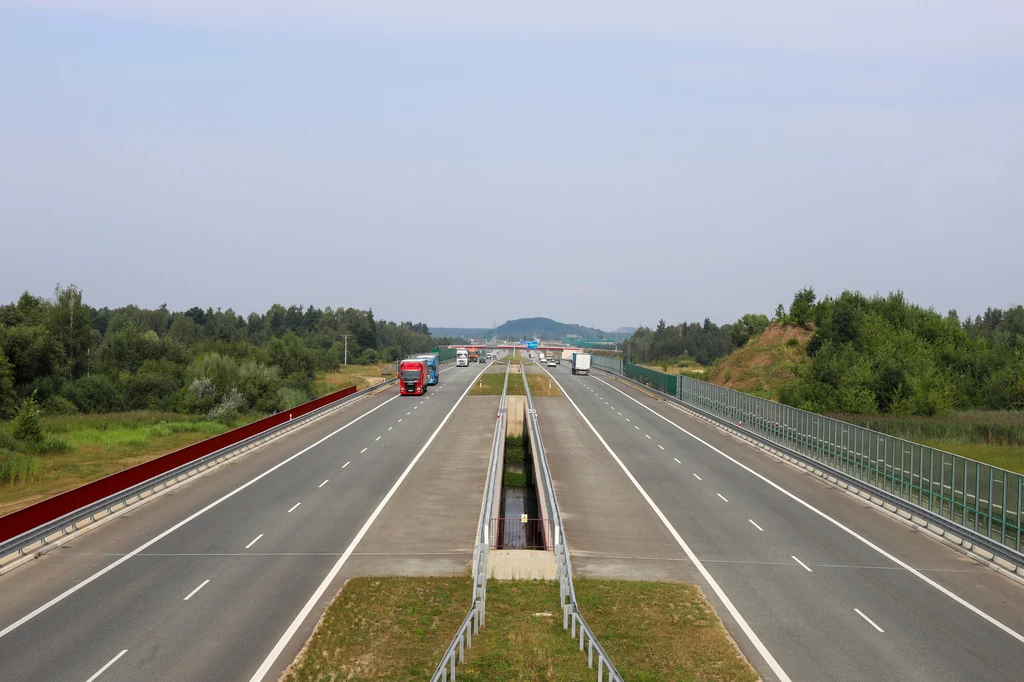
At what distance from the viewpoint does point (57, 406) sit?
77.9 meters

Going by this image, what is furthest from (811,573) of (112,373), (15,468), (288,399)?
(112,373)

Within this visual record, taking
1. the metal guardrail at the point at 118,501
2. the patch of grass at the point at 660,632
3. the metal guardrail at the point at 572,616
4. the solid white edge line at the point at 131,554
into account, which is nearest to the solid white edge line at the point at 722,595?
the patch of grass at the point at 660,632

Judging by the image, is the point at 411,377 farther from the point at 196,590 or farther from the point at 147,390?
the point at 196,590

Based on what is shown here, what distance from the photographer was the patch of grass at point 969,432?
150 ft

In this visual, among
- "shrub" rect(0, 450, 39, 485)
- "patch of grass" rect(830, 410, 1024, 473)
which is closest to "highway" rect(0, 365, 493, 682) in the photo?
"shrub" rect(0, 450, 39, 485)

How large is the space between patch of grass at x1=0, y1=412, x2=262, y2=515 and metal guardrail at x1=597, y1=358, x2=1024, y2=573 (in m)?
33.6

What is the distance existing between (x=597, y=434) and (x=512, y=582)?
1317 inches

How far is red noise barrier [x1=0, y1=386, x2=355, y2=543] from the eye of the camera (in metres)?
24.4

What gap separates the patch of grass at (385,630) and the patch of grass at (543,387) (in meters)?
64.2

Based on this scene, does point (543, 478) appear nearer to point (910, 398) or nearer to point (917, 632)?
point (917, 632)

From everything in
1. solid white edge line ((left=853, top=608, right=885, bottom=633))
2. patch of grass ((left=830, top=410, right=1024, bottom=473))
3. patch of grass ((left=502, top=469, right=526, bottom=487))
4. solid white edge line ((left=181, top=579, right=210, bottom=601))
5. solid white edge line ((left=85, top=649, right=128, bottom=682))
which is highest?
patch of grass ((left=830, top=410, right=1024, bottom=473))

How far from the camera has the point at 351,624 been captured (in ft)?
60.7

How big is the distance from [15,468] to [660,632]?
1442 inches

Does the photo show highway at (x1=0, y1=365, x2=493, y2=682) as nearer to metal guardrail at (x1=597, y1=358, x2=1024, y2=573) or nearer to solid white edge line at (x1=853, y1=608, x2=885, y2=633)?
solid white edge line at (x1=853, y1=608, x2=885, y2=633)
